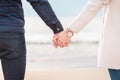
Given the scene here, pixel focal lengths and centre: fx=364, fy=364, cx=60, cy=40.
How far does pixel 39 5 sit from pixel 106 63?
439mm

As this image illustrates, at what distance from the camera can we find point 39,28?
984cm

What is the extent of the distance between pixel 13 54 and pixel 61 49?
570cm

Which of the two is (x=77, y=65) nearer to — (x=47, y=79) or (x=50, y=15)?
(x=47, y=79)

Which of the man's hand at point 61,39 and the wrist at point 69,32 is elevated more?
the wrist at point 69,32

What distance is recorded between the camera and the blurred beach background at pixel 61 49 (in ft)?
18.7

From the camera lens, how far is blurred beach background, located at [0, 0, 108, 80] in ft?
18.7

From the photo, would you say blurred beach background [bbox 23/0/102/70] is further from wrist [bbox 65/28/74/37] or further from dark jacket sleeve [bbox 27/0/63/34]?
dark jacket sleeve [bbox 27/0/63/34]

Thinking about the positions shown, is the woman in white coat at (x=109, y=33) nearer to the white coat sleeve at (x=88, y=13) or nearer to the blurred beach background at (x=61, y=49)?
the white coat sleeve at (x=88, y=13)

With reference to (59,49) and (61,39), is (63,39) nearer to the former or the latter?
(61,39)

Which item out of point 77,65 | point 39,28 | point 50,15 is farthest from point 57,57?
point 50,15

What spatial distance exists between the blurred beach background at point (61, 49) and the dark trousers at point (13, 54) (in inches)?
124

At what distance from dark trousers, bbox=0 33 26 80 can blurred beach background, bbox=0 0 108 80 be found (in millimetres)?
3146

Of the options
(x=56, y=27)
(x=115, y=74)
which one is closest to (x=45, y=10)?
(x=56, y=27)

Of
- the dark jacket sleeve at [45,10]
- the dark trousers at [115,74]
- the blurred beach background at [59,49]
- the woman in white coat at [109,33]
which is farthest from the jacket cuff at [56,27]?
the blurred beach background at [59,49]
